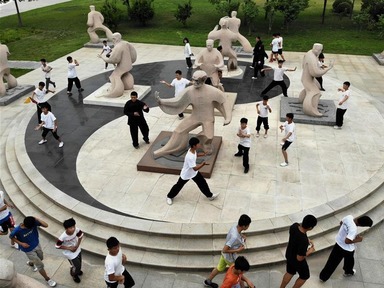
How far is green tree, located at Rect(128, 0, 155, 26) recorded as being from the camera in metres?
27.7

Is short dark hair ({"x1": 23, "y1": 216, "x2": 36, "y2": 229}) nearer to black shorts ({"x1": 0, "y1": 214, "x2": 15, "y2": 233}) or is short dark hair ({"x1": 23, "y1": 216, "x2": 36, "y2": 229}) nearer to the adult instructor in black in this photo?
black shorts ({"x1": 0, "y1": 214, "x2": 15, "y2": 233})

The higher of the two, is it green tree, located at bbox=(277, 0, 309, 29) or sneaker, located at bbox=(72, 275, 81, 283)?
green tree, located at bbox=(277, 0, 309, 29)

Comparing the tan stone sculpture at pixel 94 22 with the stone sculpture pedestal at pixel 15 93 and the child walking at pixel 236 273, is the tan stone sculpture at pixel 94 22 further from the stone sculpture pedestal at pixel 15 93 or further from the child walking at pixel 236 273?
the child walking at pixel 236 273

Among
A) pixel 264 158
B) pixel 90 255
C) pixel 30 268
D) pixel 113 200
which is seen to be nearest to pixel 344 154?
pixel 264 158

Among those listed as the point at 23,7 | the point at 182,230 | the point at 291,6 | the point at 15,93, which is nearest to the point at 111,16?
the point at 291,6

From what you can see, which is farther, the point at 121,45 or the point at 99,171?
the point at 121,45

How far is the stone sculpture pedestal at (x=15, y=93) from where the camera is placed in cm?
1411

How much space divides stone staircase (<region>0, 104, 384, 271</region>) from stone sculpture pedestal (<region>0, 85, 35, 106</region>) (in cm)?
731

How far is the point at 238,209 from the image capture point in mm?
7664

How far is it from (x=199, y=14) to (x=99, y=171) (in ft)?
85.2

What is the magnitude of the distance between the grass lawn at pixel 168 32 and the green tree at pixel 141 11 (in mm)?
702

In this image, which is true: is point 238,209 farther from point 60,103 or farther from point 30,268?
point 60,103

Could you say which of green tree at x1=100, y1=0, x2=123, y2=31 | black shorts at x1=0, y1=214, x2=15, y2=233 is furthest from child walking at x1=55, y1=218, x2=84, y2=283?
green tree at x1=100, y1=0, x2=123, y2=31

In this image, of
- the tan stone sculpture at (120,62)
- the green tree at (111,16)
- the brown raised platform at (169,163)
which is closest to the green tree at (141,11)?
the green tree at (111,16)
